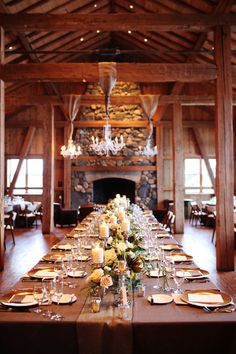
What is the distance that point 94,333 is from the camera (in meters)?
2.18

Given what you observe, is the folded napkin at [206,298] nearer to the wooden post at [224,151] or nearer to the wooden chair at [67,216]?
the wooden post at [224,151]

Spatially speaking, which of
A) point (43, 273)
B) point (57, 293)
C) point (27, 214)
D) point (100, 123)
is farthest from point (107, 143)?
point (57, 293)

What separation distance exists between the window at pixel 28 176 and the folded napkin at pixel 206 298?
1365 centimetres

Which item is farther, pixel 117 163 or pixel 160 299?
pixel 117 163

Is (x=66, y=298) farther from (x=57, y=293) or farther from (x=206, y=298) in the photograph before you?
(x=206, y=298)

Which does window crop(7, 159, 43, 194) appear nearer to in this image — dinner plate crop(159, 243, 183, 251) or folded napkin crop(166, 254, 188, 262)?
dinner plate crop(159, 243, 183, 251)

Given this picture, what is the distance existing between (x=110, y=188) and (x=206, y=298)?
13.2 metres

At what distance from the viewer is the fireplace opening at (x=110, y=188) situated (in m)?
15.5

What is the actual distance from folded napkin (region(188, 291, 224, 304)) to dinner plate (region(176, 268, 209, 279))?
0.40 metres

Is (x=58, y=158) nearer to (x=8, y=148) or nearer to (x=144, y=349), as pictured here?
(x=8, y=148)

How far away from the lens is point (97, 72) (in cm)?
645

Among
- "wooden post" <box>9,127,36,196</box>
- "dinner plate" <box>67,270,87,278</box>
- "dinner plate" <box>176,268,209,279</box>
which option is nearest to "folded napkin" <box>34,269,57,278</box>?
"dinner plate" <box>67,270,87,278</box>

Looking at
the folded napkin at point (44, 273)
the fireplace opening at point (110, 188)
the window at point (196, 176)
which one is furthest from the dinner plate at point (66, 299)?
the window at point (196, 176)

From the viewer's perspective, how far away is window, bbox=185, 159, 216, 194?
15.6m
